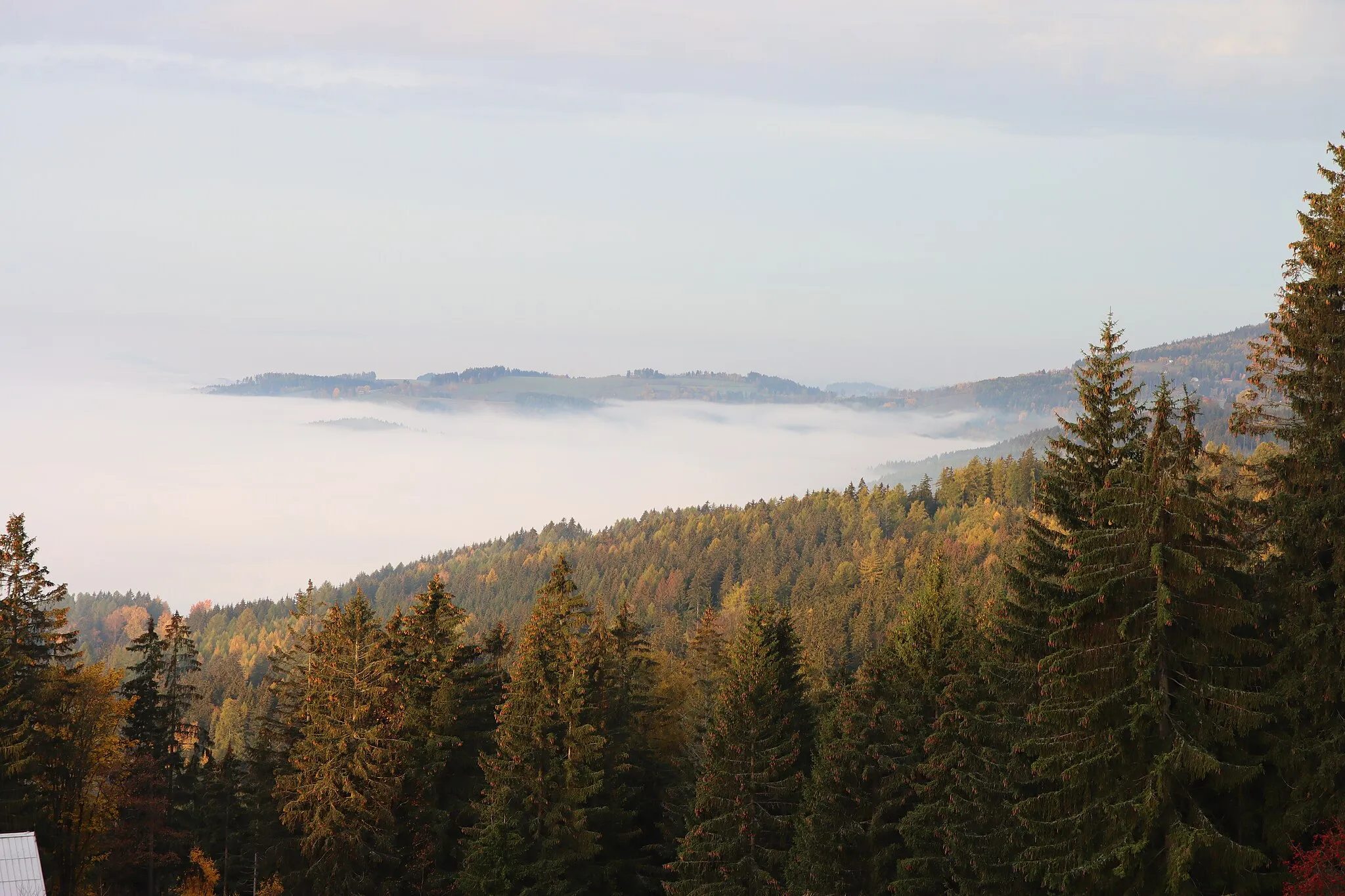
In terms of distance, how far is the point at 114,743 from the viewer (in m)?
47.8

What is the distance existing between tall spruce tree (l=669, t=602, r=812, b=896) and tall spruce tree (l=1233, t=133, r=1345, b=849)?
68.3 feet

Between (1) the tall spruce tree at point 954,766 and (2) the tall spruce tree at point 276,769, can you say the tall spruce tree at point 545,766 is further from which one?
(1) the tall spruce tree at point 954,766

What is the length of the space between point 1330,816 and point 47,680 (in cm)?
4334

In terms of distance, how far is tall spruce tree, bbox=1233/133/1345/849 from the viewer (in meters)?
24.2

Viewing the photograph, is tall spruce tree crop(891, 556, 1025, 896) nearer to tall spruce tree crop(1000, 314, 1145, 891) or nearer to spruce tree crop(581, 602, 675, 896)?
tall spruce tree crop(1000, 314, 1145, 891)

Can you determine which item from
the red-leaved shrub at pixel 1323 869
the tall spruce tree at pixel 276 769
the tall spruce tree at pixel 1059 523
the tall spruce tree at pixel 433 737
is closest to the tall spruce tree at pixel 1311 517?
the red-leaved shrub at pixel 1323 869

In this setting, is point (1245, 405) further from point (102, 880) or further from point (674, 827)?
point (102, 880)

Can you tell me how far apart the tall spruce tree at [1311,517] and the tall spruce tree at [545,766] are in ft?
85.2

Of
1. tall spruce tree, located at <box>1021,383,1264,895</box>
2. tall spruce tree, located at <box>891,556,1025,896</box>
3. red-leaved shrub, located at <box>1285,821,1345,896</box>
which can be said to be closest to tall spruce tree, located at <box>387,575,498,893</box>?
tall spruce tree, located at <box>891,556,1025,896</box>

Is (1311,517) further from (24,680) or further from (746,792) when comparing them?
(24,680)

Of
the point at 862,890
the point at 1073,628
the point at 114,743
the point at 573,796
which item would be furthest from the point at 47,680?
the point at 1073,628

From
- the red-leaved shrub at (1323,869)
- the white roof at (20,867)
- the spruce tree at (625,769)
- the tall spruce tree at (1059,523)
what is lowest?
the spruce tree at (625,769)

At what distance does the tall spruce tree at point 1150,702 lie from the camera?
78.3ft

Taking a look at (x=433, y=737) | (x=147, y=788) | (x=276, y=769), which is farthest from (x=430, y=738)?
(x=147, y=788)
